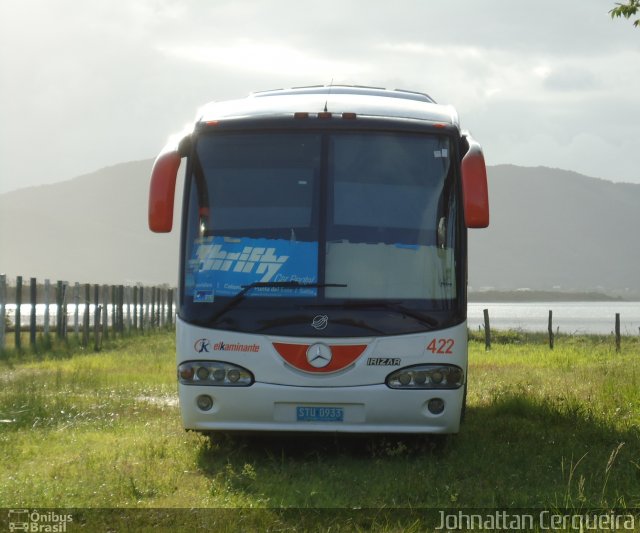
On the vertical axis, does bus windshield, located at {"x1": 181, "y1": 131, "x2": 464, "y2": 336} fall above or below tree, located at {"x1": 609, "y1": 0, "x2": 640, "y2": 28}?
below

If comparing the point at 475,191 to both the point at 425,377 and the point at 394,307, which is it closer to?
the point at 394,307

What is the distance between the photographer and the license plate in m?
9.62

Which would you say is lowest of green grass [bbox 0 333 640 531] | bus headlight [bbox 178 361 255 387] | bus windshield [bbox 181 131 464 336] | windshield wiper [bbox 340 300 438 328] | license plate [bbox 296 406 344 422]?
green grass [bbox 0 333 640 531]

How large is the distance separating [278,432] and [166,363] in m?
12.7

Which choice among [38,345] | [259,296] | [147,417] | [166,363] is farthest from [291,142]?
[38,345]

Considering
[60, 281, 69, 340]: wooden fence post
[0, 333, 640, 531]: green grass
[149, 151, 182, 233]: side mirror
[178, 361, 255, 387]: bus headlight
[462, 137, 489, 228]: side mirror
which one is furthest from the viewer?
[60, 281, 69, 340]: wooden fence post

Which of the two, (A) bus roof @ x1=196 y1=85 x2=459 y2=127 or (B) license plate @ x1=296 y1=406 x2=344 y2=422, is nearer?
(B) license plate @ x1=296 y1=406 x2=344 y2=422

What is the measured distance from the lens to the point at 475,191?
9453mm

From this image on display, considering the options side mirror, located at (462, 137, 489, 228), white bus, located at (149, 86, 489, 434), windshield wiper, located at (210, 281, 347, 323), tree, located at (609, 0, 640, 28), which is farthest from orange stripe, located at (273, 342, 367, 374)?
tree, located at (609, 0, 640, 28)

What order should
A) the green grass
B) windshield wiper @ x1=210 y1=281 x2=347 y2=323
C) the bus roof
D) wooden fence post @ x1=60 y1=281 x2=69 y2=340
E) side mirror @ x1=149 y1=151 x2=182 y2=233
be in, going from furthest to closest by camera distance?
wooden fence post @ x1=60 y1=281 x2=69 y2=340
the bus roof
windshield wiper @ x1=210 y1=281 x2=347 y2=323
side mirror @ x1=149 y1=151 x2=182 y2=233
the green grass

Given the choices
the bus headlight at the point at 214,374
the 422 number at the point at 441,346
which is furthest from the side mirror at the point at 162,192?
the 422 number at the point at 441,346

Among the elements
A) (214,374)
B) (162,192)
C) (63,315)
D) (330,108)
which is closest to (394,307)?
(214,374)

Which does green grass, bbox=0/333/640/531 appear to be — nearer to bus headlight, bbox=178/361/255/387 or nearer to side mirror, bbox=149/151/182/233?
bus headlight, bbox=178/361/255/387

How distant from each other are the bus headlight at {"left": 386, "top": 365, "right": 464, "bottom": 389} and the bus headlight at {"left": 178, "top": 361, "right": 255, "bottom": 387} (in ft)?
4.10
